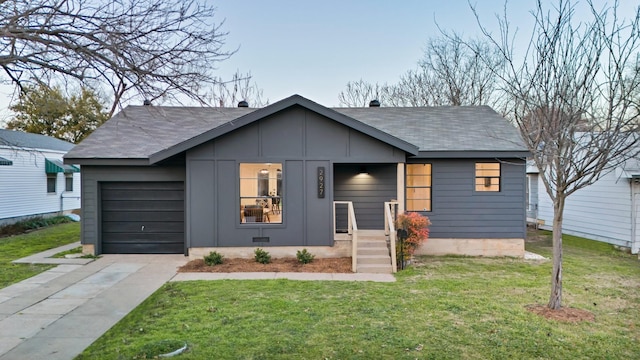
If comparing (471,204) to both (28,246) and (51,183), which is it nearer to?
(28,246)

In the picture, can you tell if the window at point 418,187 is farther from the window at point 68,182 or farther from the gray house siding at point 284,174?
the window at point 68,182

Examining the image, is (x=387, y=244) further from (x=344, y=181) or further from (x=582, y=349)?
(x=582, y=349)

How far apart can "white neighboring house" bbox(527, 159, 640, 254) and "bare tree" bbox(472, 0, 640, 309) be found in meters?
5.29

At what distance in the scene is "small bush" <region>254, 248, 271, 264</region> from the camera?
8812mm

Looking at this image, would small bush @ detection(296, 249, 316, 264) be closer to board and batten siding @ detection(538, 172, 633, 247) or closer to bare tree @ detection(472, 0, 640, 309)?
bare tree @ detection(472, 0, 640, 309)

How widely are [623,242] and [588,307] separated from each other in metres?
7.31

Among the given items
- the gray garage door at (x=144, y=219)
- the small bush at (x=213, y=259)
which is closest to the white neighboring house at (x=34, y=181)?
the gray garage door at (x=144, y=219)

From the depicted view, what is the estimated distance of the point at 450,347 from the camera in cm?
437

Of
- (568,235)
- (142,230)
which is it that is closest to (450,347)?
(142,230)

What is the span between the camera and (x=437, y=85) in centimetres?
2475

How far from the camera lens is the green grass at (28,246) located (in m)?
7.86

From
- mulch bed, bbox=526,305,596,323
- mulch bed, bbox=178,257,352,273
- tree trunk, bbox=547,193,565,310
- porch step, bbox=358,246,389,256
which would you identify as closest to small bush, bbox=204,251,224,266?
mulch bed, bbox=178,257,352,273

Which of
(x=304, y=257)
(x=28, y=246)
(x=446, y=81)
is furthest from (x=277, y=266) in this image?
A: (x=446, y=81)

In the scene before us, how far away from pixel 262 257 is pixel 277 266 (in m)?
0.54
